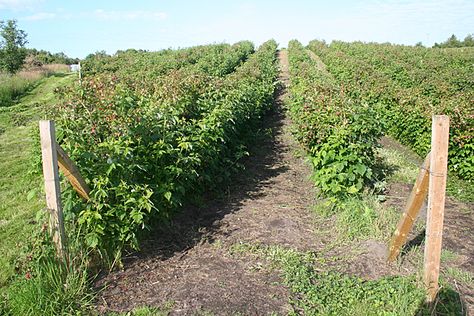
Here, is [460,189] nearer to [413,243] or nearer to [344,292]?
[413,243]

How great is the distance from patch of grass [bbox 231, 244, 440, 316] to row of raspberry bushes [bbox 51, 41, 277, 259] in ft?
5.17

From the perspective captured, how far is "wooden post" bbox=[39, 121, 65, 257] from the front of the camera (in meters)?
3.41

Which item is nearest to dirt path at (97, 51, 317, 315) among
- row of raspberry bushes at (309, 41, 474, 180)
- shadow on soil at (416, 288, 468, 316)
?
shadow on soil at (416, 288, 468, 316)

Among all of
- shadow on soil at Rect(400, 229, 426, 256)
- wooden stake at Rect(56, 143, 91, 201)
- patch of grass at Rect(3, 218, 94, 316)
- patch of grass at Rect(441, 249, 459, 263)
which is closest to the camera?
patch of grass at Rect(3, 218, 94, 316)

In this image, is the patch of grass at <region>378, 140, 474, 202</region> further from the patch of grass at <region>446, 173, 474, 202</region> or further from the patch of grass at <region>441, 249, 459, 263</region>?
the patch of grass at <region>441, 249, 459, 263</region>

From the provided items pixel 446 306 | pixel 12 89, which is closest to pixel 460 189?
pixel 446 306

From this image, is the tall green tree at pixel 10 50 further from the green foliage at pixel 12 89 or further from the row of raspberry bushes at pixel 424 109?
the row of raspberry bushes at pixel 424 109

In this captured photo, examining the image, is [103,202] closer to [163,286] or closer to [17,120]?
[163,286]

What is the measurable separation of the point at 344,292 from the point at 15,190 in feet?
18.4

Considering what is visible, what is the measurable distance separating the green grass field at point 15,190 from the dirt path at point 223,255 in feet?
4.12

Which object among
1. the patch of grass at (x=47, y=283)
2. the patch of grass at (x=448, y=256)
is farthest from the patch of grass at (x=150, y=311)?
the patch of grass at (x=448, y=256)

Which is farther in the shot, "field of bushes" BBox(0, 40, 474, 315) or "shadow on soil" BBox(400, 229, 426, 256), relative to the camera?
"shadow on soil" BBox(400, 229, 426, 256)

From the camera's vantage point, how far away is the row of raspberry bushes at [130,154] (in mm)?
3936

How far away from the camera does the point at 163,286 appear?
3.89 metres
